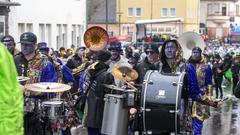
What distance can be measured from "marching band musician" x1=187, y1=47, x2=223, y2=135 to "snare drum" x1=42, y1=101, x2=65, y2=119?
77.2 inches

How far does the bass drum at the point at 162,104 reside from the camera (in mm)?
8258

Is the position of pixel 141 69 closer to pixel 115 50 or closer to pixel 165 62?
pixel 115 50

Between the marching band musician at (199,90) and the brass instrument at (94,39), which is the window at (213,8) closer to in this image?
the brass instrument at (94,39)

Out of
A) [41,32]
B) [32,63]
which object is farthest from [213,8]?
[32,63]

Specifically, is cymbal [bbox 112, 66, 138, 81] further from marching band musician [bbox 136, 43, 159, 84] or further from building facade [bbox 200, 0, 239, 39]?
building facade [bbox 200, 0, 239, 39]

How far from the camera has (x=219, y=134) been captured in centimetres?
1252

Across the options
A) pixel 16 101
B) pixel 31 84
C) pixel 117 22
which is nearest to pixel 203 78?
pixel 31 84

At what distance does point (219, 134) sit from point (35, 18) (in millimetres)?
18500

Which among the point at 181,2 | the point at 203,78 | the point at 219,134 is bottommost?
the point at 219,134

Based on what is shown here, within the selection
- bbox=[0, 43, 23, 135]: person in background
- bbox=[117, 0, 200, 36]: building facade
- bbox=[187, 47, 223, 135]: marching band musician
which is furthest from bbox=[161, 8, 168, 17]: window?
bbox=[0, 43, 23, 135]: person in background

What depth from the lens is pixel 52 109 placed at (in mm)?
7988

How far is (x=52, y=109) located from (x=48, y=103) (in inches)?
3.6

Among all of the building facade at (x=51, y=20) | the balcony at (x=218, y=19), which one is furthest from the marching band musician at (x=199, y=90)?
the balcony at (x=218, y=19)

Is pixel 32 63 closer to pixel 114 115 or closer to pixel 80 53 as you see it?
pixel 114 115
